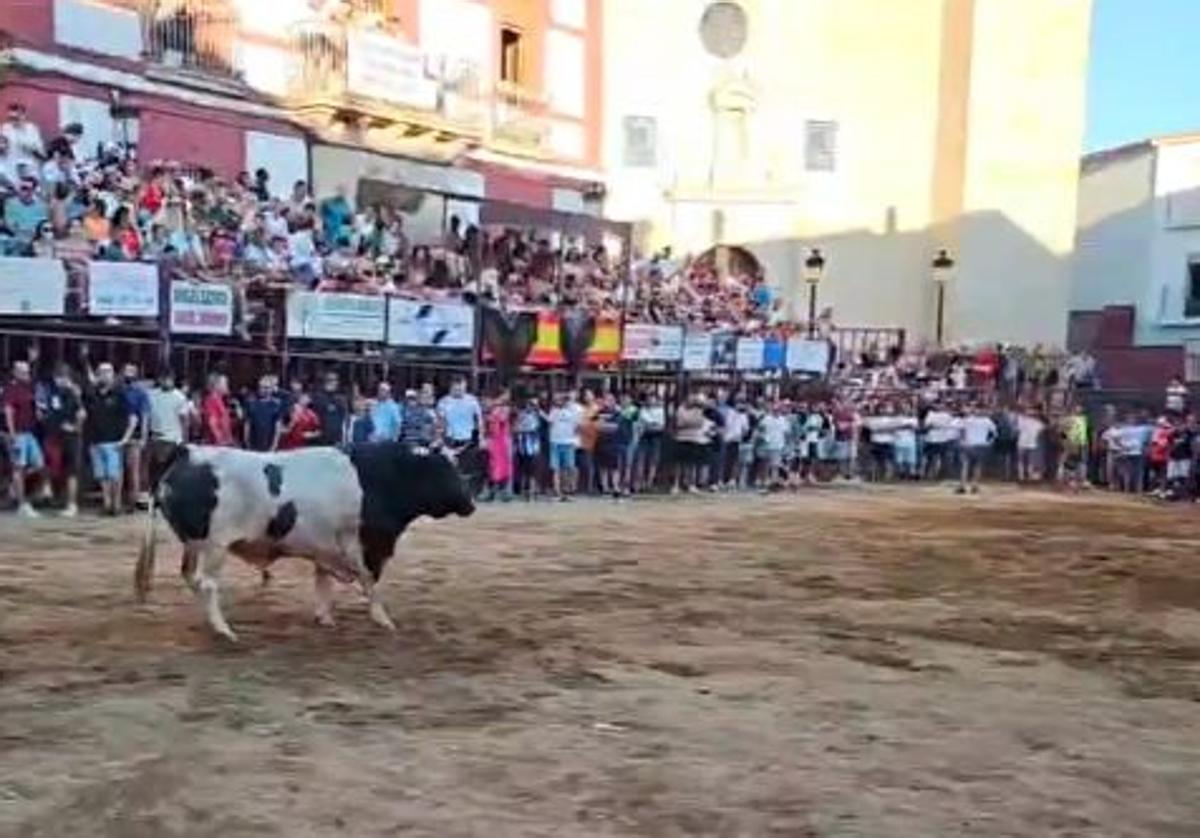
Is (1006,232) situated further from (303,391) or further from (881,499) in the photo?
(303,391)

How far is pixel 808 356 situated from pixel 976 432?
352cm

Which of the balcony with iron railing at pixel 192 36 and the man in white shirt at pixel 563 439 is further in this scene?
the balcony with iron railing at pixel 192 36

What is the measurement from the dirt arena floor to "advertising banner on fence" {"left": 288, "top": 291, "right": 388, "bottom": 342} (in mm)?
5379

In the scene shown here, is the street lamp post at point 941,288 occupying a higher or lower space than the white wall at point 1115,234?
lower

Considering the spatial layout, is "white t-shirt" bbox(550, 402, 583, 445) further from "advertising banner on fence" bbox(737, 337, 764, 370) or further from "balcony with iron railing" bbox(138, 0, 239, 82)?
"balcony with iron railing" bbox(138, 0, 239, 82)

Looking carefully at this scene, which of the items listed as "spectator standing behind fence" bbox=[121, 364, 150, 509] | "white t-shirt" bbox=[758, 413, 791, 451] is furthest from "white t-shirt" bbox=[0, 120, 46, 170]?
"white t-shirt" bbox=[758, 413, 791, 451]

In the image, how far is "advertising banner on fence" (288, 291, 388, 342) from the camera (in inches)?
756

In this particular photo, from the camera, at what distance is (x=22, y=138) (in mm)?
19641

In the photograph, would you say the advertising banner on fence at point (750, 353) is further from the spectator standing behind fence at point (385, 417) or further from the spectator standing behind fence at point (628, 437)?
the spectator standing behind fence at point (385, 417)

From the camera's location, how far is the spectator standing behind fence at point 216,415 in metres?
17.5

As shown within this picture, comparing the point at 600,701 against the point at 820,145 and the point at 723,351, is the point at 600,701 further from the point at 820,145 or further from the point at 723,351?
the point at 820,145

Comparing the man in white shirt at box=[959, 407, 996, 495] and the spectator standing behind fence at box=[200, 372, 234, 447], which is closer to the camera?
the spectator standing behind fence at box=[200, 372, 234, 447]

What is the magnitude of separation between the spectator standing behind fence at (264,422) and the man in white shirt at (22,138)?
4210 millimetres

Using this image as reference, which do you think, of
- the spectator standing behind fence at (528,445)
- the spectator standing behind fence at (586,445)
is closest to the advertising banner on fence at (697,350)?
the spectator standing behind fence at (586,445)
